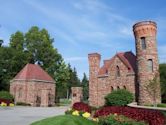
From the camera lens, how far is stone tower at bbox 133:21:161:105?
34188mm

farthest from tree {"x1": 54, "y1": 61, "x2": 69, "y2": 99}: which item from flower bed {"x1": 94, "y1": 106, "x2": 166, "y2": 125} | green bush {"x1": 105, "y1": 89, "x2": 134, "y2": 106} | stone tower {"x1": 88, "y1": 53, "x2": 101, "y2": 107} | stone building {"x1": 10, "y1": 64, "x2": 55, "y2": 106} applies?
flower bed {"x1": 94, "y1": 106, "x2": 166, "y2": 125}

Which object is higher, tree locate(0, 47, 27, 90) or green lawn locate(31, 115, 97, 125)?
tree locate(0, 47, 27, 90)

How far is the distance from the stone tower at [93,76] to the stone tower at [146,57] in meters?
9.21

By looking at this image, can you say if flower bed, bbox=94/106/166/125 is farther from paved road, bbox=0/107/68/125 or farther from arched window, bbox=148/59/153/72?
arched window, bbox=148/59/153/72

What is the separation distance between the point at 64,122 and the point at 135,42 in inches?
1263

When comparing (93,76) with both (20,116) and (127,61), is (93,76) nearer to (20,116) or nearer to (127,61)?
(127,61)

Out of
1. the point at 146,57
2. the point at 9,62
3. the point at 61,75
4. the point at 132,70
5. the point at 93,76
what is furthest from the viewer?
the point at 61,75

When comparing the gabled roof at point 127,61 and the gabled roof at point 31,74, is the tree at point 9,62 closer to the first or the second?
the gabled roof at point 31,74

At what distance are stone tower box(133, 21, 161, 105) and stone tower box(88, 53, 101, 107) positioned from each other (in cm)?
921

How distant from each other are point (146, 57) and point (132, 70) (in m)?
4.10

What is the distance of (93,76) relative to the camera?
43.3m

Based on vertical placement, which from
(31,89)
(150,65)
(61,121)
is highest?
(150,65)

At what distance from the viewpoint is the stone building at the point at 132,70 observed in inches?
1362

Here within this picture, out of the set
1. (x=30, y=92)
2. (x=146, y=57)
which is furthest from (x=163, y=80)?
(x=30, y=92)
